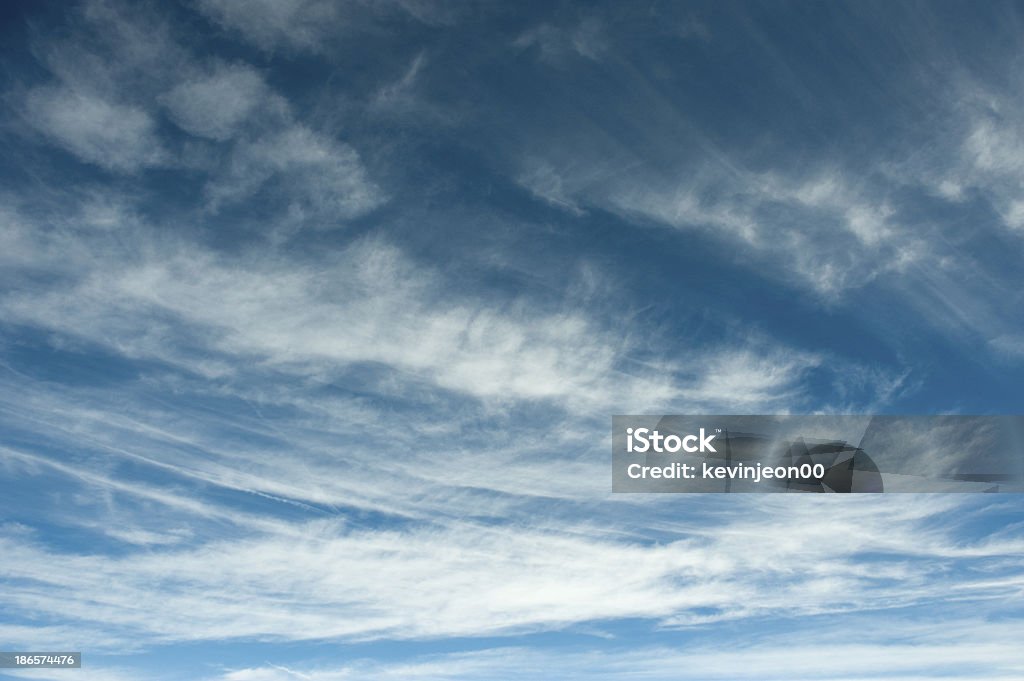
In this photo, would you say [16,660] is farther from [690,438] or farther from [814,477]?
[814,477]

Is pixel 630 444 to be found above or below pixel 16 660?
above

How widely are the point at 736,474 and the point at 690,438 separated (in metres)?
6.46

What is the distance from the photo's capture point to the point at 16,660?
108 metres

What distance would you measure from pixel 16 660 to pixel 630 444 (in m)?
67.1

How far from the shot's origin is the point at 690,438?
10912cm

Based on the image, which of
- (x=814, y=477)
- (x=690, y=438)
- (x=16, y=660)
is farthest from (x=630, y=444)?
(x=16, y=660)

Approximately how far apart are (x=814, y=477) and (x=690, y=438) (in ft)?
47.9

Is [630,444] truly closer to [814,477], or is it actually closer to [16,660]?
[814,477]

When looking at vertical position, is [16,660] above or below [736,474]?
below

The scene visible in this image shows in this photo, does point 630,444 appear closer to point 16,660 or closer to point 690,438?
point 690,438

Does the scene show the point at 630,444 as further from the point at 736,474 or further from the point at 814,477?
the point at 814,477

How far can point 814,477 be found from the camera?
112 meters

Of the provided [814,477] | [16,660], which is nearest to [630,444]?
[814,477]

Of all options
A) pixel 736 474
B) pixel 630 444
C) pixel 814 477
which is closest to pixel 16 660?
pixel 630 444
